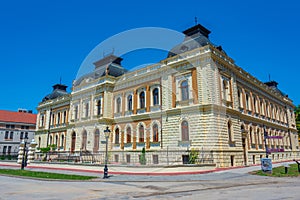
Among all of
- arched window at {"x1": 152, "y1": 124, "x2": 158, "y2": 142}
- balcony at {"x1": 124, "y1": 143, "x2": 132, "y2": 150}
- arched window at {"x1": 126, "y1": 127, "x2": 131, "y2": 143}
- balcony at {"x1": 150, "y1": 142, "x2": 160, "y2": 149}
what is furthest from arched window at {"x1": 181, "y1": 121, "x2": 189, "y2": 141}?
arched window at {"x1": 126, "y1": 127, "x2": 131, "y2": 143}

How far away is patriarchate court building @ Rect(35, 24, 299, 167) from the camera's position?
21.0m

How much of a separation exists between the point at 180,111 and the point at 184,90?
7.08ft

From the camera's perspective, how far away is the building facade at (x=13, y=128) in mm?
49812

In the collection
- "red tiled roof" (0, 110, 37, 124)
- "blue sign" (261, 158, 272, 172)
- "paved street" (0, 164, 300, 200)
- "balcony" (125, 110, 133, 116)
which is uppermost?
"red tiled roof" (0, 110, 37, 124)

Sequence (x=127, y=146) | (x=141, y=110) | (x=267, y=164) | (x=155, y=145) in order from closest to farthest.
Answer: (x=267, y=164) < (x=155, y=145) < (x=141, y=110) < (x=127, y=146)

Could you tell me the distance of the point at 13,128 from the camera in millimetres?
51562

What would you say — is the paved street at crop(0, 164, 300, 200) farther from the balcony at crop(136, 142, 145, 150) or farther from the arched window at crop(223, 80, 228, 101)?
the balcony at crop(136, 142, 145, 150)

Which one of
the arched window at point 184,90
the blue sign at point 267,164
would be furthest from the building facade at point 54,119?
the blue sign at point 267,164

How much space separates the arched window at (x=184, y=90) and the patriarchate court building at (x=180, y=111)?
0.07m

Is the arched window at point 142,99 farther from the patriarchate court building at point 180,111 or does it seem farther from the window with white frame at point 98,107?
the window with white frame at point 98,107

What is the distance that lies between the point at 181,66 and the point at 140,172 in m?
11.3

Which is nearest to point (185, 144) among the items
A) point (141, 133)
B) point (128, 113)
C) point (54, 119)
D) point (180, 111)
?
point (180, 111)

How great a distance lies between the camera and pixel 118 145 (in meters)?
28.1

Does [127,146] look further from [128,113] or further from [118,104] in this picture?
[118,104]
